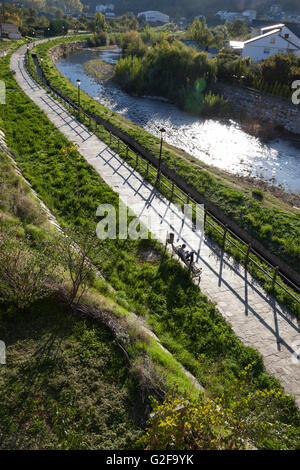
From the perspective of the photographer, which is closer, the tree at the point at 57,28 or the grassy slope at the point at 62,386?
the grassy slope at the point at 62,386

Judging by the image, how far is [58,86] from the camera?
32.9 m

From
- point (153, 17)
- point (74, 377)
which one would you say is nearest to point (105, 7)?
point (153, 17)

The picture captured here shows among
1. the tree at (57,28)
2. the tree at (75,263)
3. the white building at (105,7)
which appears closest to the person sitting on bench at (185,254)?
the tree at (75,263)

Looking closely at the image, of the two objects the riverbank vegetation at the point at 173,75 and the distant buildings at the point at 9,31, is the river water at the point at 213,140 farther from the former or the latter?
the distant buildings at the point at 9,31

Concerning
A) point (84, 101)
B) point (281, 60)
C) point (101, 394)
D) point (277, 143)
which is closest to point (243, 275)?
point (101, 394)

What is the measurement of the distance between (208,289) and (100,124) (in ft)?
60.5

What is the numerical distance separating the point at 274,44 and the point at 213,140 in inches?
1125

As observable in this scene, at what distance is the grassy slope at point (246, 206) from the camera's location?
46.2 ft

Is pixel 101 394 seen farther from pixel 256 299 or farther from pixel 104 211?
pixel 104 211

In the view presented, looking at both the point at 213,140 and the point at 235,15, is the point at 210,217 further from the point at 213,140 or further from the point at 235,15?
the point at 235,15

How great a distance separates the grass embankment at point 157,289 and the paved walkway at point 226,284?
48 cm

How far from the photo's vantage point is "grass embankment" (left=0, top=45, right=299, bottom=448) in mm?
8461

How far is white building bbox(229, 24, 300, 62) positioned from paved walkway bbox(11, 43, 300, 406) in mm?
38698

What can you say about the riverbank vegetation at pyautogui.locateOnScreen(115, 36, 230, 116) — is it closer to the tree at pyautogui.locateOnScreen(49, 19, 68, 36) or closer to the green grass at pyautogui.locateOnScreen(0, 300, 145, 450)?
the green grass at pyautogui.locateOnScreen(0, 300, 145, 450)
